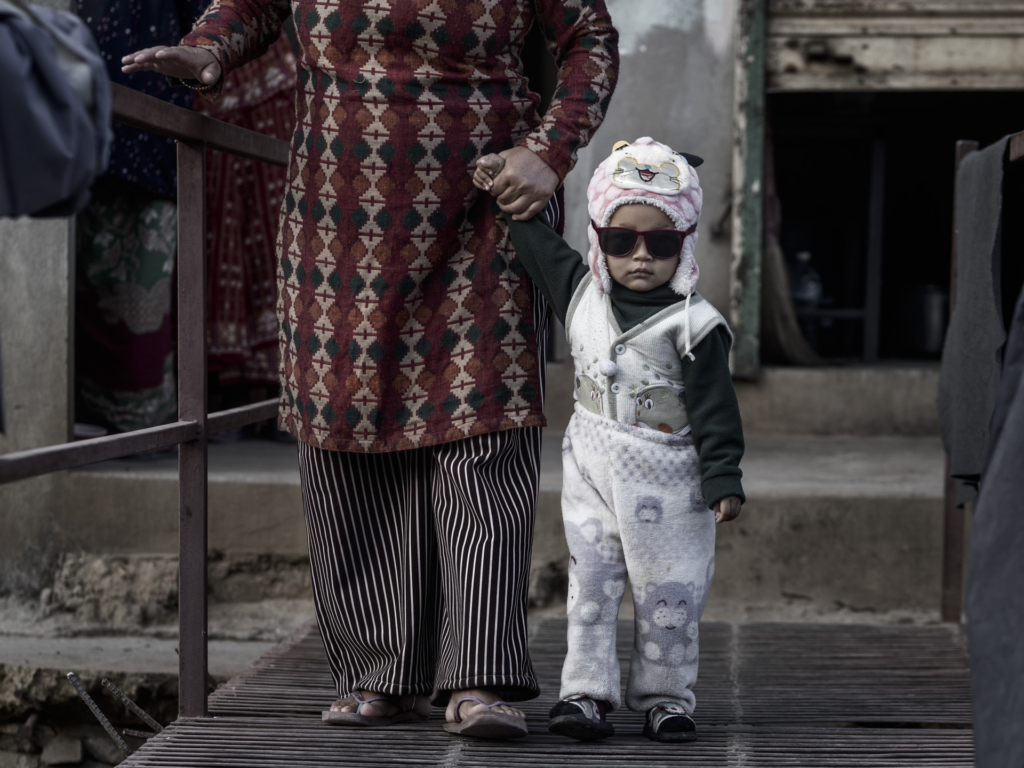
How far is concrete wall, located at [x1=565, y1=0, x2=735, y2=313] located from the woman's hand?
3.13 m

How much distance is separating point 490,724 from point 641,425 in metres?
0.56

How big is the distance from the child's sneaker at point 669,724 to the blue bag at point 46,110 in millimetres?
1316

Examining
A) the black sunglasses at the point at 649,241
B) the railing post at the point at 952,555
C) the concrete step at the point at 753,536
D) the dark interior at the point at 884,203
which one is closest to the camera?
the black sunglasses at the point at 649,241

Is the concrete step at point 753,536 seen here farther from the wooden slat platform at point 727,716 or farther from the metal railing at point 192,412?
the metal railing at point 192,412

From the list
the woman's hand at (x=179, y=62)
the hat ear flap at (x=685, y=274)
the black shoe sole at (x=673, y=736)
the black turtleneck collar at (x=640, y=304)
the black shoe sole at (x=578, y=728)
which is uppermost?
the woman's hand at (x=179, y=62)

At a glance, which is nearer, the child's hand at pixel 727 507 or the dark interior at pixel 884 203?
the child's hand at pixel 727 507

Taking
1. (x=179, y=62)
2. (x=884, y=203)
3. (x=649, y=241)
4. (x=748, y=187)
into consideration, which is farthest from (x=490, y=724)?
(x=884, y=203)

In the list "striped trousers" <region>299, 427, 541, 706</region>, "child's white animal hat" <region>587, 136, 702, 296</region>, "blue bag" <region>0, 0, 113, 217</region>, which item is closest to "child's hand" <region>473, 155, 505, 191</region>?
"child's white animal hat" <region>587, 136, 702, 296</region>

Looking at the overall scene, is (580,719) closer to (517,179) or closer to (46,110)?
(517,179)

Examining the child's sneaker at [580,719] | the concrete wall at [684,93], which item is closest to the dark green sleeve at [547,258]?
the child's sneaker at [580,719]

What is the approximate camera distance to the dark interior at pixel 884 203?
229 inches

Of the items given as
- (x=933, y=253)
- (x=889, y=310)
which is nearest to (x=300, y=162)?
(x=889, y=310)

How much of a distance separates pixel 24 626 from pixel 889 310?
5320 mm

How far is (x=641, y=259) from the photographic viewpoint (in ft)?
6.48
